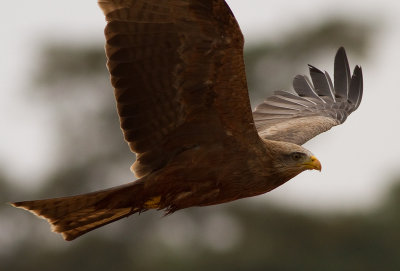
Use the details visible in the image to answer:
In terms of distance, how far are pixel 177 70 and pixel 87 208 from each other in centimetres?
175

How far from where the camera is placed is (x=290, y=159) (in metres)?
12.8

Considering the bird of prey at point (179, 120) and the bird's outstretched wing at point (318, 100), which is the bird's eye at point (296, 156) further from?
the bird's outstretched wing at point (318, 100)

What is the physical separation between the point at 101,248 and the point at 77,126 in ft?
16.4

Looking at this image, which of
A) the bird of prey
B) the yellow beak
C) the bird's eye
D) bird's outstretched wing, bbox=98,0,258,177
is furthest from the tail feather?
the yellow beak

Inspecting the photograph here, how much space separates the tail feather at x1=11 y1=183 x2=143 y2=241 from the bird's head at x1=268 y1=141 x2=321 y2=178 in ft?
4.55

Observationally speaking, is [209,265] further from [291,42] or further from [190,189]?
[190,189]

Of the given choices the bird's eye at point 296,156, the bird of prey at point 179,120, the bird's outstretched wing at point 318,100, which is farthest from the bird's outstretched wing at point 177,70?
the bird's outstretched wing at point 318,100

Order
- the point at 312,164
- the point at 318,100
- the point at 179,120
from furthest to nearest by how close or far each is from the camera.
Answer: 1. the point at 318,100
2. the point at 312,164
3. the point at 179,120

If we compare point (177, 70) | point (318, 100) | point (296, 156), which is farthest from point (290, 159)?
point (318, 100)

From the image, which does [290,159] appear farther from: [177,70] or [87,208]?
[87,208]

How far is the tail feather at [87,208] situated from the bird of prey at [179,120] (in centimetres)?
1

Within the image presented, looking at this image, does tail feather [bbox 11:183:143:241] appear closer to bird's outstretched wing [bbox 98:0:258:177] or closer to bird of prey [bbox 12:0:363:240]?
bird of prey [bbox 12:0:363:240]

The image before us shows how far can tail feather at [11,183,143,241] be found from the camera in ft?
40.6

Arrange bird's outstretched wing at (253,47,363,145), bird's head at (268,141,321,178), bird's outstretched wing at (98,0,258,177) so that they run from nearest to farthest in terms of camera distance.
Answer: bird's outstretched wing at (98,0,258,177)
bird's head at (268,141,321,178)
bird's outstretched wing at (253,47,363,145)
